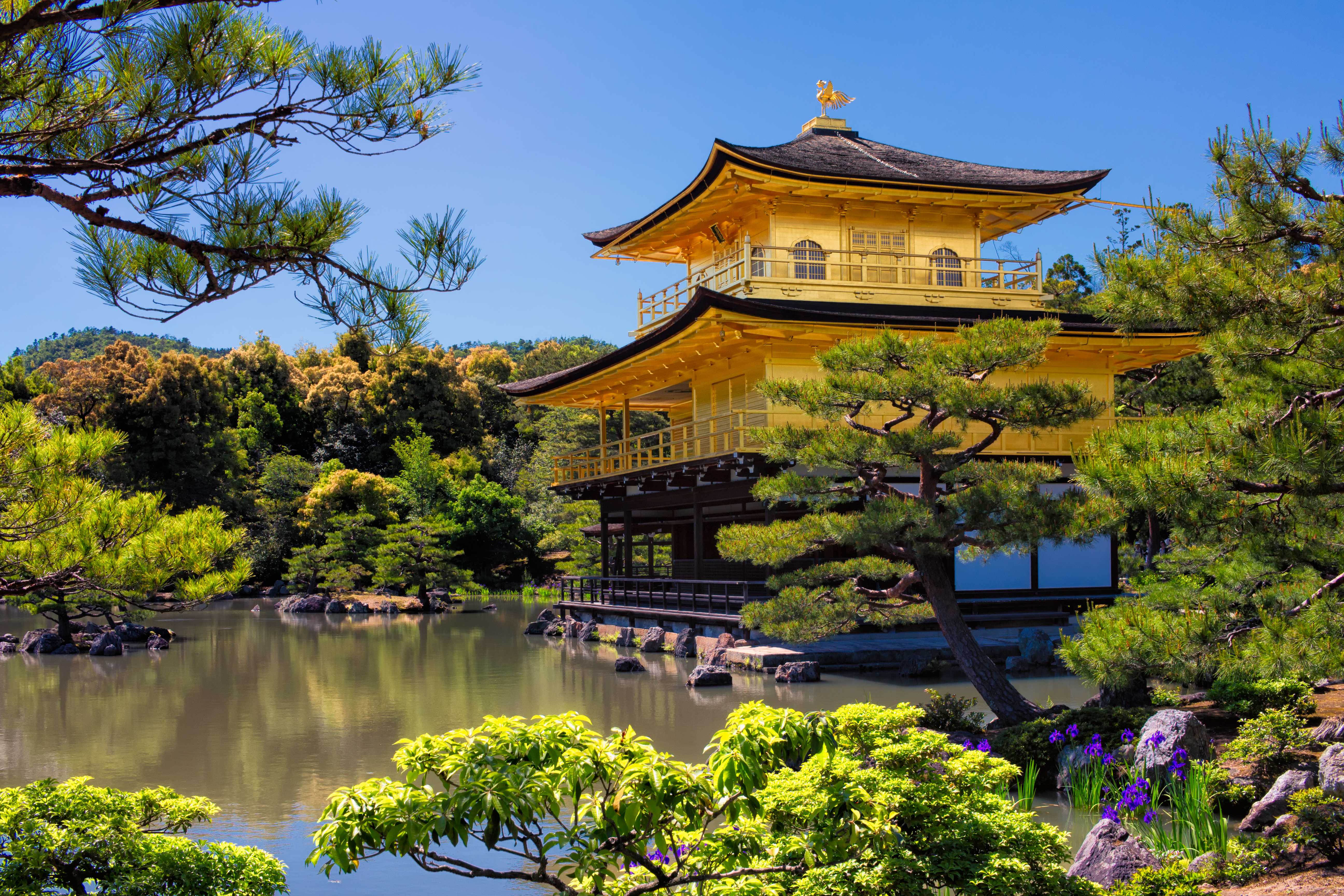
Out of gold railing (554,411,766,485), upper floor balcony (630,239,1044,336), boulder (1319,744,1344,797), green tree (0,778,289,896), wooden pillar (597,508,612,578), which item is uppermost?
upper floor balcony (630,239,1044,336)

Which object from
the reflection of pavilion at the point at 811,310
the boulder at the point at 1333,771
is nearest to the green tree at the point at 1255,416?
the boulder at the point at 1333,771

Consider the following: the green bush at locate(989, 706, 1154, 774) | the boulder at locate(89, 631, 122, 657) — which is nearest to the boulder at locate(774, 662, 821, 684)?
the green bush at locate(989, 706, 1154, 774)

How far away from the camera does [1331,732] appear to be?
667 cm

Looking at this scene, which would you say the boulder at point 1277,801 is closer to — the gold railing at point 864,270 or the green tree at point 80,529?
the green tree at point 80,529

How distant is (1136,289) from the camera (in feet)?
17.9

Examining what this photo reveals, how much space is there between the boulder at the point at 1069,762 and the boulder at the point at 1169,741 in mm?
380

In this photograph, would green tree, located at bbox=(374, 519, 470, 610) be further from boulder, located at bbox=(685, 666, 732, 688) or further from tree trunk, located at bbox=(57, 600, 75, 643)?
boulder, located at bbox=(685, 666, 732, 688)

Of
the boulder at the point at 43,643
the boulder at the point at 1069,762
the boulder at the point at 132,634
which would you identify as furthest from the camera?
the boulder at the point at 132,634

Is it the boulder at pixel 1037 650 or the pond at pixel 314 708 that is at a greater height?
the boulder at pixel 1037 650

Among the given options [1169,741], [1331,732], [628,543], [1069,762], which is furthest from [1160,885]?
[628,543]

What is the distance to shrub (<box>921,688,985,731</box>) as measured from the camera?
8367mm

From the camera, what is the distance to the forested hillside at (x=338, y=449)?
3278 centimetres

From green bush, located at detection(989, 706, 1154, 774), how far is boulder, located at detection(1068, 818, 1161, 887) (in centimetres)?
224

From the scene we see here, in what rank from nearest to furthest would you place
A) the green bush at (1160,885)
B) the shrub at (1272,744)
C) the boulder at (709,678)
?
the green bush at (1160,885)
the shrub at (1272,744)
the boulder at (709,678)
